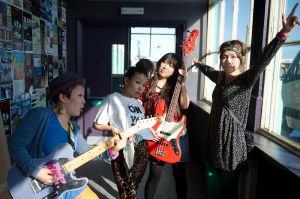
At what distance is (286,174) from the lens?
155 cm

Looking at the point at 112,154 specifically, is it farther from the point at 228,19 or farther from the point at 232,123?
the point at 228,19

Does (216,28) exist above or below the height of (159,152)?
above

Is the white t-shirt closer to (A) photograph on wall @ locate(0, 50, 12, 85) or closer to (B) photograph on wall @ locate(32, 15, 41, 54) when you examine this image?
(A) photograph on wall @ locate(0, 50, 12, 85)

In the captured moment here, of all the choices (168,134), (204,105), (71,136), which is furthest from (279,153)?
(204,105)

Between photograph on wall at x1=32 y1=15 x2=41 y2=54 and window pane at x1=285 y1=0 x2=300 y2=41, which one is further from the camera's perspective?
photograph on wall at x1=32 y1=15 x2=41 y2=54

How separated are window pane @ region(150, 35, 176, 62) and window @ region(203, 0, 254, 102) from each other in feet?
2.51

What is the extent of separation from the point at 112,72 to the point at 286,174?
3.33 m

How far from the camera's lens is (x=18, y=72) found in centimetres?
258

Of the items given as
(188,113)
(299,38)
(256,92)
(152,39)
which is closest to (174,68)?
(256,92)

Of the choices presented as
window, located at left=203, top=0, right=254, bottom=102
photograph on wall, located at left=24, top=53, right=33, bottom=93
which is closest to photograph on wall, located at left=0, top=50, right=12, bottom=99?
photograph on wall, located at left=24, top=53, right=33, bottom=93

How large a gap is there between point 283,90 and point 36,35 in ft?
7.82

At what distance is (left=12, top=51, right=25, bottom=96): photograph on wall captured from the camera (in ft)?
8.19

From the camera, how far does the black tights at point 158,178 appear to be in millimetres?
2203

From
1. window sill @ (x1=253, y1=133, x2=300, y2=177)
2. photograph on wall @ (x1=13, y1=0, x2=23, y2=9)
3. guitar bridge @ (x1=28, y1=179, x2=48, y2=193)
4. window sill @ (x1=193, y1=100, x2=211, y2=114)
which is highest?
photograph on wall @ (x1=13, y1=0, x2=23, y2=9)
